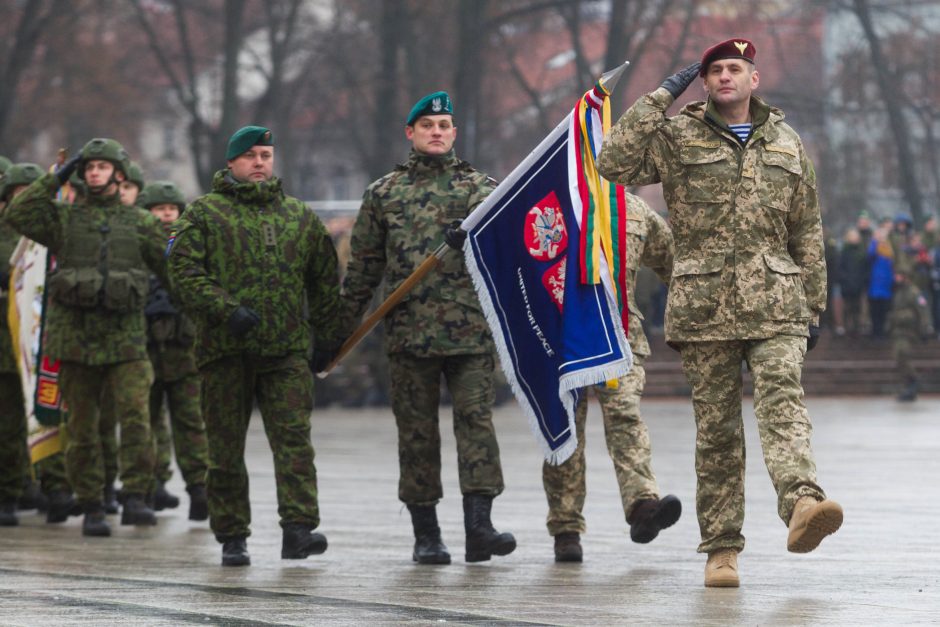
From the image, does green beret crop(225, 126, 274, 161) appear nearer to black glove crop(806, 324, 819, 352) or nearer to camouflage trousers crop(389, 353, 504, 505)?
camouflage trousers crop(389, 353, 504, 505)

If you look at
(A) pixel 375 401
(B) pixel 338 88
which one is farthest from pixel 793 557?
(B) pixel 338 88

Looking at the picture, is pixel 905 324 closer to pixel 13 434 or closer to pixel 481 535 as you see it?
pixel 13 434

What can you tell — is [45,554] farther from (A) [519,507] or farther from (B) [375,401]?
(B) [375,401]

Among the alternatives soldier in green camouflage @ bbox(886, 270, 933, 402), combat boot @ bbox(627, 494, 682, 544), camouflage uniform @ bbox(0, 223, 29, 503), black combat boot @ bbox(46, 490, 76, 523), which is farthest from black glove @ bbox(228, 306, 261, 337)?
soldier in green camouflage @ bbox(886, 270, 933, 402)

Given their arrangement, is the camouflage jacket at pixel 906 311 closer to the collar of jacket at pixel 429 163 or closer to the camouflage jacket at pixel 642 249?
the camouflage jacket at pixel 642 249

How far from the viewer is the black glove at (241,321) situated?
9.15m

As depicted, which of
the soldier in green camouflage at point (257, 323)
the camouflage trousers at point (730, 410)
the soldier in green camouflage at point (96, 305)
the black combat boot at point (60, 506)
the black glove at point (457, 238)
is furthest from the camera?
the black combat boot at point (60, 506)

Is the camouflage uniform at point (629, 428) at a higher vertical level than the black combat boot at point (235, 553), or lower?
higher

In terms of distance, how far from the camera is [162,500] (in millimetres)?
12859

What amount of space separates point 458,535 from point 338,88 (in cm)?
3717

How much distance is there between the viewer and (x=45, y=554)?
10.0 metres

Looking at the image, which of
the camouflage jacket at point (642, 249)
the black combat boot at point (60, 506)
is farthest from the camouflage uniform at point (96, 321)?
the camouflage jacket at point (642, 249)

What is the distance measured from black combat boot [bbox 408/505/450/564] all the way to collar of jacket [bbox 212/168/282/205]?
5.13 feet

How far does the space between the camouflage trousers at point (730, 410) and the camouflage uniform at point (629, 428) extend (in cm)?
127
